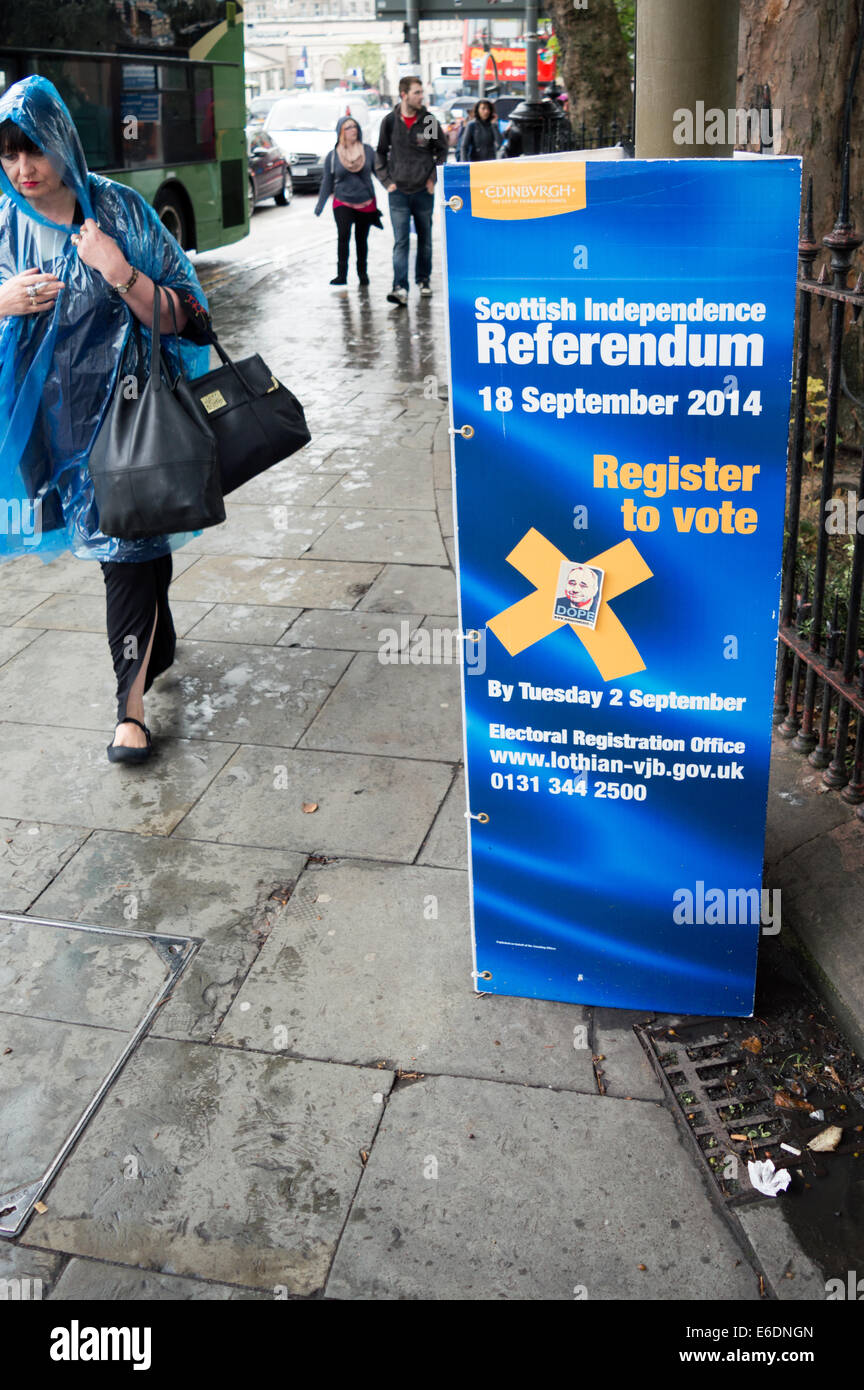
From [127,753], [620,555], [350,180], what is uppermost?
[350,180]

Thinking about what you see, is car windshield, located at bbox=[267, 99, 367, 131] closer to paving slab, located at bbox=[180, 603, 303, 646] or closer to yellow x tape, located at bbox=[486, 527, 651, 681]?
paving slab, located at bbox=[180, 603, 303, 646]

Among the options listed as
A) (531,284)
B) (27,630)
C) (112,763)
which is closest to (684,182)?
(531,284)

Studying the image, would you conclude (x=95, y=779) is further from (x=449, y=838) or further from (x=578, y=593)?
(x=578, y=593)

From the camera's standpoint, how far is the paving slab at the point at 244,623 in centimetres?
536

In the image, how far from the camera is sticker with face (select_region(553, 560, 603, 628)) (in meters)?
2.75

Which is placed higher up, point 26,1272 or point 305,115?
point 305,115

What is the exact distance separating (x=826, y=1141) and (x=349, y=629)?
319cm

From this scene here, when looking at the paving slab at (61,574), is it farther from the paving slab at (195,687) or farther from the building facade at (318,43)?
the building facade at (318,43)

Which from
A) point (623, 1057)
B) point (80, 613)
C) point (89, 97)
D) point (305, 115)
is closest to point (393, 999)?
point (623, 1057)

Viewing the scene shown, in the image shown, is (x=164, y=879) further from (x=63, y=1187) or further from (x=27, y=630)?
(x=27, y=630)

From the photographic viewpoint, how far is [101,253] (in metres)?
3.81

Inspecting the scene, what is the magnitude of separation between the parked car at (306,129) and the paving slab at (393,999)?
24.3 meters

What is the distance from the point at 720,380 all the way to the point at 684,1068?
1.59m
